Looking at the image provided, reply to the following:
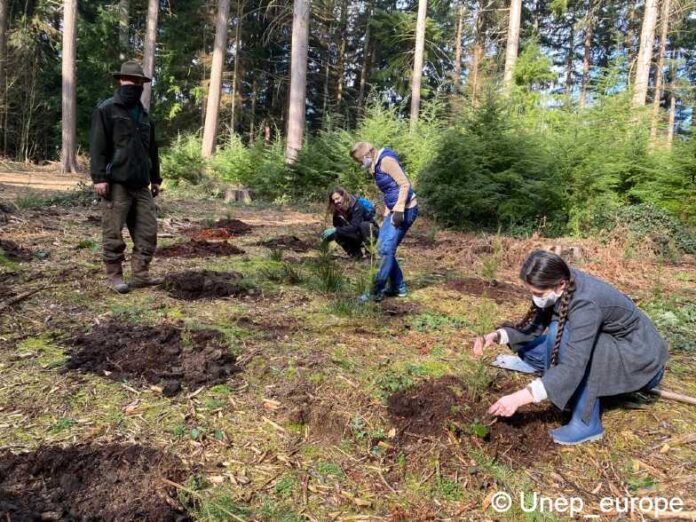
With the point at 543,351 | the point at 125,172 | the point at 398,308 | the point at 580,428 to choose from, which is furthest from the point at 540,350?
the point at 125,172

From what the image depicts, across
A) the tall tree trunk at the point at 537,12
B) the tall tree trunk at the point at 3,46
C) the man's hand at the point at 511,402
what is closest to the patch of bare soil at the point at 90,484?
the man's hand at the point at 511,402

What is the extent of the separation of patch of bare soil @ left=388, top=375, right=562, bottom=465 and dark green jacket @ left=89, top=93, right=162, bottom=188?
11.2ft

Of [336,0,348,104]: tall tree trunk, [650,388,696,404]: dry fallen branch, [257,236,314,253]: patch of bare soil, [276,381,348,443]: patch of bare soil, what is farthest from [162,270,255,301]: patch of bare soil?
[336,0,348,104]: tall tree trunk

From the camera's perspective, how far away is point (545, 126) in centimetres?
1164

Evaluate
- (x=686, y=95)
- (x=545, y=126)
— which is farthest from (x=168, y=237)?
(x=686, y=95)

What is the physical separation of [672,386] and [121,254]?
4924mm

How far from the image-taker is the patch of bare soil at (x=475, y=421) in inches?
101

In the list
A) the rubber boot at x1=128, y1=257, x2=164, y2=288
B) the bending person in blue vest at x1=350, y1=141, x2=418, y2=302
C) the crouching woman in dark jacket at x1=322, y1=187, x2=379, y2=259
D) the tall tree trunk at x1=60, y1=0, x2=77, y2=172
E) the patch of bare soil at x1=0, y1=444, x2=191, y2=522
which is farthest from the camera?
the tall tree trunk at x1=60, y1=0, x2=77, y2=172

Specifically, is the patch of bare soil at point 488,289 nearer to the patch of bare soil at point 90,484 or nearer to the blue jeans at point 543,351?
the blue jeans at point 543,351

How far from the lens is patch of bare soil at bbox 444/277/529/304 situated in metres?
5.46

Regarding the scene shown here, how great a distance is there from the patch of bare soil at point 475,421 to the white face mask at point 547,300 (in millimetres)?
673

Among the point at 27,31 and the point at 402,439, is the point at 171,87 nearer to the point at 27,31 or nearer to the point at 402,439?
the point at 27,31

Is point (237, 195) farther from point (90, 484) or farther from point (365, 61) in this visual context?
point (365, 61)

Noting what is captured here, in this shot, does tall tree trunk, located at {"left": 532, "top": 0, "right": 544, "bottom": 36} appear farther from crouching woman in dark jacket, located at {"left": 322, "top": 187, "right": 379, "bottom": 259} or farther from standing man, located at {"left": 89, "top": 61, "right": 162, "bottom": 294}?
standing man, located at {"left": 89, "top": 61, "right": 162, "bottom": 294}
